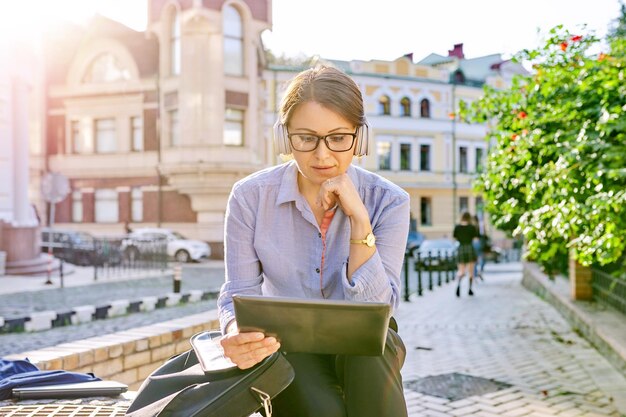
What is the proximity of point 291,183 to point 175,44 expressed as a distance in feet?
92.9

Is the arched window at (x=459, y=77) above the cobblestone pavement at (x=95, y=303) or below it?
above

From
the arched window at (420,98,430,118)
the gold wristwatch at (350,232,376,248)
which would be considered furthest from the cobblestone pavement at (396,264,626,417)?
the arched window at (420,98,430,118)

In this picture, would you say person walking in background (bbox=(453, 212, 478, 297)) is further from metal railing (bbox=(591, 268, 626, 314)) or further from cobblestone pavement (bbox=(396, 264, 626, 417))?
metal railing (bbox=(591, 268, 626, 314))

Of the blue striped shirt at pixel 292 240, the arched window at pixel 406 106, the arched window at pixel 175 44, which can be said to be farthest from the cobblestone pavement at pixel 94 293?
the arched window at pixel 406 106

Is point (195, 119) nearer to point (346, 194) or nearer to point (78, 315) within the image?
point (78, 315)

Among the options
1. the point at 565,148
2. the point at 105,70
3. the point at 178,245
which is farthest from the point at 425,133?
the point at 565,148

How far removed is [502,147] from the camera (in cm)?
793

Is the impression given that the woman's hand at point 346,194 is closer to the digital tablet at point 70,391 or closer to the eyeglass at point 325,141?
the eyeglass at point 325,141

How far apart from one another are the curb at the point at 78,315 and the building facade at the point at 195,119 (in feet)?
59.1

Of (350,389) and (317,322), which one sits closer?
(317,322)

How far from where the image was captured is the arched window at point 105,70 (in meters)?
33.3

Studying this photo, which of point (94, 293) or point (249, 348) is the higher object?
point (249, 348)

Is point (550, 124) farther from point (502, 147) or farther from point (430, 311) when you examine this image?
point (430, 311)

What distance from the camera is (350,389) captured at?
2.31 metres
